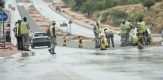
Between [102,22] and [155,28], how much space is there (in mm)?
26757

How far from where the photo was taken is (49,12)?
154 meters

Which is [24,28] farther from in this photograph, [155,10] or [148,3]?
[148,3]

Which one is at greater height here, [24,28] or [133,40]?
[24,28]

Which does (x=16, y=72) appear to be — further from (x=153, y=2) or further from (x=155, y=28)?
(x=153, y=2)

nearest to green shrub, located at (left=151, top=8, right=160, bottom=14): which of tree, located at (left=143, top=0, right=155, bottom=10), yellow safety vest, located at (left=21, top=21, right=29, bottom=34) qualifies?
tree, located at (left=143, top=0, right=155, bottom=10)

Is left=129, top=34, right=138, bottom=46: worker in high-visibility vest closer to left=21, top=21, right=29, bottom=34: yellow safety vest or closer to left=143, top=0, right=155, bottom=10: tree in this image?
left=21, top=21, right=29, bottom=34: yellow safety vest

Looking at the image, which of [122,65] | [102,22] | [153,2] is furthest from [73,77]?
[102,22]

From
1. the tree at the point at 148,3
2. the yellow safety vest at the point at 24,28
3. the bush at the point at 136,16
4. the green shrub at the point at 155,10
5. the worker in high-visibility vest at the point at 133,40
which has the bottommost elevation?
the worker in high-visibility vest at the point at 133,40

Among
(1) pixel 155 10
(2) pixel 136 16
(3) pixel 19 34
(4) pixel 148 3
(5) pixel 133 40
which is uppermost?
(4) pixel 148 3

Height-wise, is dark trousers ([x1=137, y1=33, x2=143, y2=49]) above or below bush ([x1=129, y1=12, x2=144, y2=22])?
below

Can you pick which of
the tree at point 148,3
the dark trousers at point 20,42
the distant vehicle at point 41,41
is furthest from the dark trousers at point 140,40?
the tree at point 148,3

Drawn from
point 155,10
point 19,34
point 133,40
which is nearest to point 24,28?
point 19,34

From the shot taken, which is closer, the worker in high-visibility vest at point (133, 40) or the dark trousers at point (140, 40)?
the dark trousers at point (140, 40)

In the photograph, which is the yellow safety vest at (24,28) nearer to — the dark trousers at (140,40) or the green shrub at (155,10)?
the dark trousers at (140,40)
